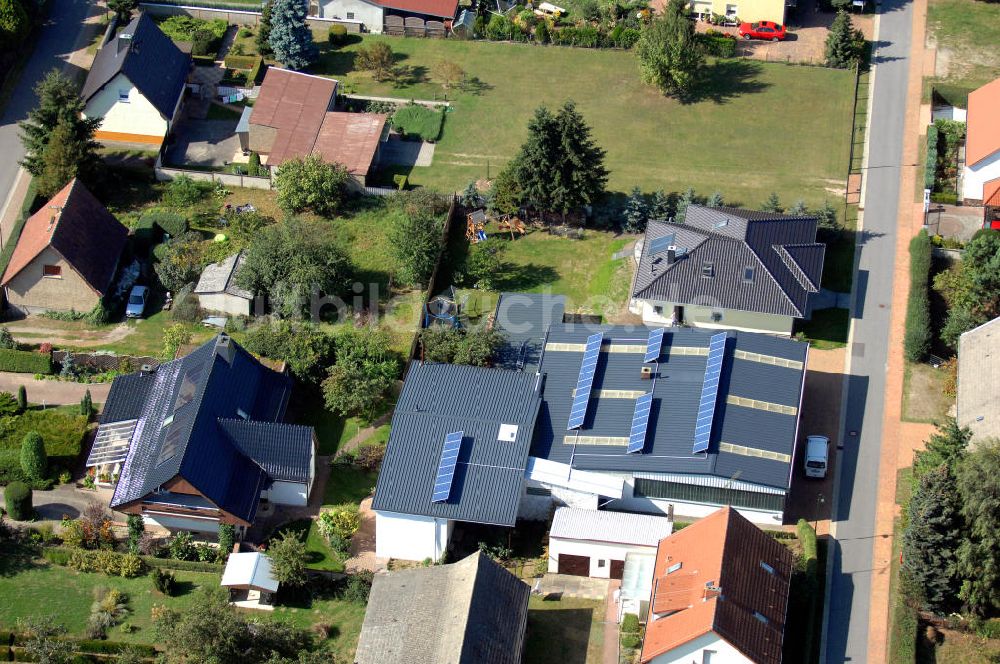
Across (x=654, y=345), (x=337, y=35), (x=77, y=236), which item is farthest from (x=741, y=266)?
(x=337, y=35)

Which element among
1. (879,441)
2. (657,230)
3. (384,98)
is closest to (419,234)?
(657,230)

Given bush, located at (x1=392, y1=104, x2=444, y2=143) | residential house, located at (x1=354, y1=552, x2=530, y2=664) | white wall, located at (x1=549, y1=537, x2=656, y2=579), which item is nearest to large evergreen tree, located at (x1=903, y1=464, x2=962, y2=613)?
white wall, located at (x1=549, y1=537, x2=656, y2=579)

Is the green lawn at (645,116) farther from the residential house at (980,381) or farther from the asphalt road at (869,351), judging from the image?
the residential house at (980,381)

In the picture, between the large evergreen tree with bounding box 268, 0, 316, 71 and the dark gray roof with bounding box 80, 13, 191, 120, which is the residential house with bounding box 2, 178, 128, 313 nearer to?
the dark gray roof with bounding box 80, 13, 191, 120

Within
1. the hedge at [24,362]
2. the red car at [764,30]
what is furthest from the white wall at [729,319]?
the hedge at [24,362]

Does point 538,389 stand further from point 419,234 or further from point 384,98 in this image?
point 384,98

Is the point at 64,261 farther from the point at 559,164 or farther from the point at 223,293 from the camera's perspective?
the point at 559,164
